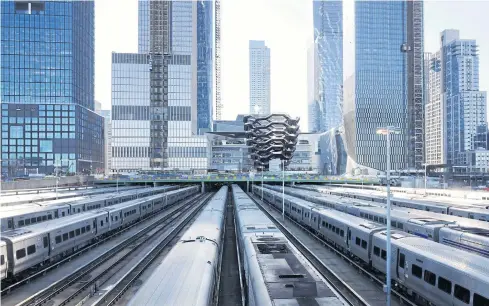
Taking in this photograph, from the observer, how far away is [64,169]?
159m

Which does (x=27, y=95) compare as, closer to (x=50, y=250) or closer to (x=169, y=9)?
(x=169, y=9)

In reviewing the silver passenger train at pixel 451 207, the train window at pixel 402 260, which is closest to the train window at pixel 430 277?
the train window at pixel 402 260

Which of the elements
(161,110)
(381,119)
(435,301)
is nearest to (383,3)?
(381,119)

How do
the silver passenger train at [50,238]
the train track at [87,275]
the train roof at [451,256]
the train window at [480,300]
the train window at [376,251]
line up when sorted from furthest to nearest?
the train window at [376,251] < the silver passenger train at [50,238] < the train track at [87,275] < the train roof at [451,256] < the train window at [480,300]

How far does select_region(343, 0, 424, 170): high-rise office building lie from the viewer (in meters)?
183

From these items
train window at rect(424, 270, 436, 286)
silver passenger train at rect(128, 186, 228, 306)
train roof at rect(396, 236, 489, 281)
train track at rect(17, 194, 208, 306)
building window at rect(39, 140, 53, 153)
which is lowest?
train track at rect(17, 194, 208, 306)

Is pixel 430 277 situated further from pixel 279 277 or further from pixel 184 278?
pixel 184 278

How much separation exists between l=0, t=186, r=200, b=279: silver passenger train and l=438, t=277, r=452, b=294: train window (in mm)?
21869

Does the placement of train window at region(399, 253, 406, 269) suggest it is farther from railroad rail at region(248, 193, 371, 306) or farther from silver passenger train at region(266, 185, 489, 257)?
silver passenger train at region(266, 185, 489, 257)

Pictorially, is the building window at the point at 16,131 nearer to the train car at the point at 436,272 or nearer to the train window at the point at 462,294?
the train car at the point at 436,272

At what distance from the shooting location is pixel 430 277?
16.6 metres

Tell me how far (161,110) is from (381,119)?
106 metres

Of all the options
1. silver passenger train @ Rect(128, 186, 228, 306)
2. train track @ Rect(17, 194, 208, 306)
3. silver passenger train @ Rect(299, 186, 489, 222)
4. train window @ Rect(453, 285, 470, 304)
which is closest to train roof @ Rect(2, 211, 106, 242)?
train track @ Rect(17, 194, 208, 306)

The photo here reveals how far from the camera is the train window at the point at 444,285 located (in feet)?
50.0
